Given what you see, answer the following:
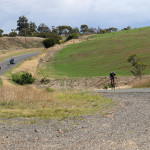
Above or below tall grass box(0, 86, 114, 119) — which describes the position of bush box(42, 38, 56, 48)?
above

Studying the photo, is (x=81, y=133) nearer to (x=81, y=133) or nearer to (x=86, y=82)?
(x=81, y=133)

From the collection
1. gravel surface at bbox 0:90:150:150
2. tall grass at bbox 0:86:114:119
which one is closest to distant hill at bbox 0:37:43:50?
tall grass at bbox 0:86:114:119

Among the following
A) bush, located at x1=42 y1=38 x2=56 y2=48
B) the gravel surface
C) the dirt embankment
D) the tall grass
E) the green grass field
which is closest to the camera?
the gravel surface

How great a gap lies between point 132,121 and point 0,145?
5.08 m

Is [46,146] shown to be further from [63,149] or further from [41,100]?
[41,100]

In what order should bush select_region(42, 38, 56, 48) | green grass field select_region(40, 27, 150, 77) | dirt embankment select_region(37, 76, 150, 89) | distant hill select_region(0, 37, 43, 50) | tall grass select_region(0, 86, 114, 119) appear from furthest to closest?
1. distant hill select_region(0, 37, 43, 50)
2. bush select_region(42, 38, 56, 48)
3. green grass field select_region(40, 27, 150, 77)
4. dirt embankment select_region(37, 76, 150, 89)
5. tall grass select_region(0, 86, 114, 119)

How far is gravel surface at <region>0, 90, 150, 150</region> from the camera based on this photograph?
754cm

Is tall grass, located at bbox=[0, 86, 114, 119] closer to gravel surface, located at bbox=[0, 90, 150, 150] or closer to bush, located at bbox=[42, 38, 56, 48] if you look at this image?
gravel surface, located at bbox=[0, 90, 150, 150]

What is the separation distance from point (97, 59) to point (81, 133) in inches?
2160

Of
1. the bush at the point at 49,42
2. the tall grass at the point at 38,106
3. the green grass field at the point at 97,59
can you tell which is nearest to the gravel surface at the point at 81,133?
the tall grass at the point at 38,106

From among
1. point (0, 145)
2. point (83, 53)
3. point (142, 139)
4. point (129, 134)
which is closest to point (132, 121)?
point (129, 134)

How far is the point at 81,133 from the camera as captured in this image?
925 cm

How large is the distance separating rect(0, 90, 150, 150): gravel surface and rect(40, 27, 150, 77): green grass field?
34.1 m

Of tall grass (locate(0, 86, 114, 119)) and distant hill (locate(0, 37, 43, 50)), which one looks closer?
tall grass (locate(0, 86, 114, 119))
